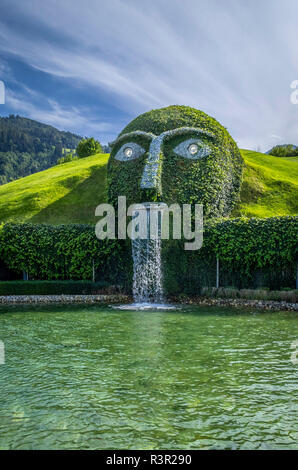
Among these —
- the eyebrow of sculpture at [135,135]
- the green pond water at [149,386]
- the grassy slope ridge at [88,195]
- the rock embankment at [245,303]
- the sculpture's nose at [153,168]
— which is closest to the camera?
the green pond water at [149,386]

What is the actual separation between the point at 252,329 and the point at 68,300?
424 inches

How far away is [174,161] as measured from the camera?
2412 centimetres

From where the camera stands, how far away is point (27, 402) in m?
6.80

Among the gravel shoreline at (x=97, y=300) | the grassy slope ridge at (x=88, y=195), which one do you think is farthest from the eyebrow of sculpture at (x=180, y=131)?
the gravel shoreline at (x=97, y=300)

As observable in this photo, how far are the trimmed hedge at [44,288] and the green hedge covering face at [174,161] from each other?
6.37 meters

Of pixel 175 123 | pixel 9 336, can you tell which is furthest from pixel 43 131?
pixel 9 336

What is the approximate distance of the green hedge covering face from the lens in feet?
76.8

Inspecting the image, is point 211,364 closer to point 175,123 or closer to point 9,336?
point 9,336

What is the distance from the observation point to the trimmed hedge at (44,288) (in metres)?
21.1

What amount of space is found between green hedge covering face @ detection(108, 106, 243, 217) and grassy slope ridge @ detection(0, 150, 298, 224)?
3.88m

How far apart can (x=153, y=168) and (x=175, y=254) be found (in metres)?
5.49

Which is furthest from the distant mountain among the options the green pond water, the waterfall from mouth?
the green pond water

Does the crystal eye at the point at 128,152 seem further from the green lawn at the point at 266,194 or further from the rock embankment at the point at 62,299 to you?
the rock embankment at the point at 62,299
